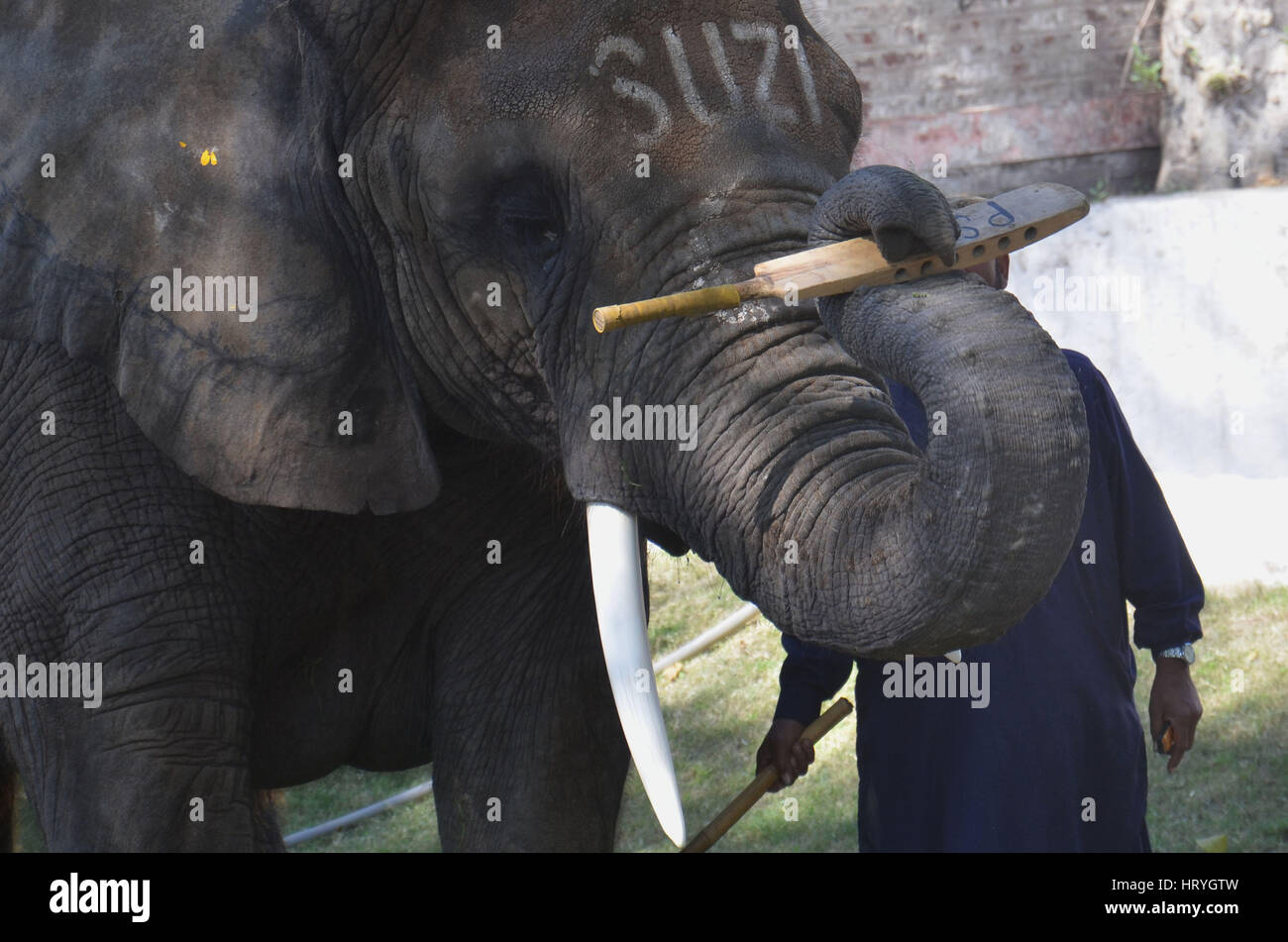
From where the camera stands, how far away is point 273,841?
433 cm

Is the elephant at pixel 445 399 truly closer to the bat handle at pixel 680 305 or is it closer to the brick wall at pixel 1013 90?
the bat handle at pixel 680 305

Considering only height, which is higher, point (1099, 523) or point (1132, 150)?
point (1132, 150)

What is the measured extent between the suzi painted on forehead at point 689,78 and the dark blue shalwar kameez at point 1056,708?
0.85m

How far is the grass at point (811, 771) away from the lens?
5.43m

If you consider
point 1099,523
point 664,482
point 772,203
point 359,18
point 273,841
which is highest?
point 359,18

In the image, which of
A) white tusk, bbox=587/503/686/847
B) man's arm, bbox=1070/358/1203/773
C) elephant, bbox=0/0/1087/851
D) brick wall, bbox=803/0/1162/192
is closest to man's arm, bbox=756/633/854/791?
elephant, bbox=0/0/1087/851

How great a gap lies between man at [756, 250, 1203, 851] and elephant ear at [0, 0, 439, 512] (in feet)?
3.45

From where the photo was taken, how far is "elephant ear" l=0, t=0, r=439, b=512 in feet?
10.0

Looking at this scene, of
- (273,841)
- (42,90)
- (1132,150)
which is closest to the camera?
(42,90)

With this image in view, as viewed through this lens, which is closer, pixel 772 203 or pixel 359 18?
pixel 772 203

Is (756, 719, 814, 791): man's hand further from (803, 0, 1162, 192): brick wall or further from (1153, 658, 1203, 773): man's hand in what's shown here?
(803, 0, 1162, 192): brick wall
